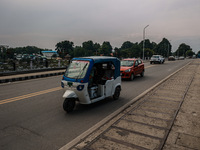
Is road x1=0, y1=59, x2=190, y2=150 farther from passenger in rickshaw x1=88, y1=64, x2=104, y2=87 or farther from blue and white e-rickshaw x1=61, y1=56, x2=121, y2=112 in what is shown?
passenger in rickshaw x1=88, y1=64, x2=104, y2=87

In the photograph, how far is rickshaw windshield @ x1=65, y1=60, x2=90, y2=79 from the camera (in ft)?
18.4

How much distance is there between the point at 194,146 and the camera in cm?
349

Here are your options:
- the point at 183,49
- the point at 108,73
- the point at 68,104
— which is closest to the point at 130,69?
the point at 108,73

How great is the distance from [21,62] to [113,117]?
1487 centimetres

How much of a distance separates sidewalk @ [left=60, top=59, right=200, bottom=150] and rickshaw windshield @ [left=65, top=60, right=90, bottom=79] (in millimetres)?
1805

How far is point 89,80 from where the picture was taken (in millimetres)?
5988

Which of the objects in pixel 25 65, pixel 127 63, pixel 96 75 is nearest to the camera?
pixel 96 75

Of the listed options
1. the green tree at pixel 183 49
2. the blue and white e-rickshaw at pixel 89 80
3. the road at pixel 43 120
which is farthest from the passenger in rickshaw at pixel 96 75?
the green tree at pixel 183 49

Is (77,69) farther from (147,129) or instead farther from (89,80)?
(147,129)

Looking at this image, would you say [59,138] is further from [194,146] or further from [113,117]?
[194,146]

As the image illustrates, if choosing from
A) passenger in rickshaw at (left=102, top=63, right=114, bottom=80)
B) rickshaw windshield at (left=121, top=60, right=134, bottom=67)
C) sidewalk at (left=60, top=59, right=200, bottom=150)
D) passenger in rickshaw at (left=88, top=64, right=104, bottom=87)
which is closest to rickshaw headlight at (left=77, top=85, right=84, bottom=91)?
passenger in rickshaw at (left=88, top=64, right=104, bottom=87)

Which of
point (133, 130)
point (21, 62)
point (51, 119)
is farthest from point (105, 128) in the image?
point (21, 62)

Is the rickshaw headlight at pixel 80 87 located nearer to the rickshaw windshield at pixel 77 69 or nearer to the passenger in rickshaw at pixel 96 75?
the rickshaw windshield at pixel 77 69

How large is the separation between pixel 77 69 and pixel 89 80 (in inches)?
24.4
